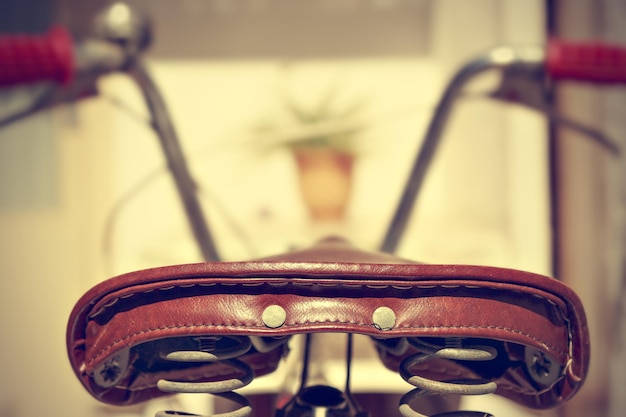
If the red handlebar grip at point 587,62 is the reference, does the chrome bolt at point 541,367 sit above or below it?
below

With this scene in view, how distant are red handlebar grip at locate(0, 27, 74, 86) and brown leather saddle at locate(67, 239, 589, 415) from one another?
1.15 ft

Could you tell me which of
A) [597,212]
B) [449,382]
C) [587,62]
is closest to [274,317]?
[449,382]

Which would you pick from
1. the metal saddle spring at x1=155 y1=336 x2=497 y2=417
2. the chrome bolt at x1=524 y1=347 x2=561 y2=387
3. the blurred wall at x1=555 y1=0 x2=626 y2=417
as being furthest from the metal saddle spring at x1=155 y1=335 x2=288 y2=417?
the blurred wall at x1=555 y1=0 x2=626 y2=417

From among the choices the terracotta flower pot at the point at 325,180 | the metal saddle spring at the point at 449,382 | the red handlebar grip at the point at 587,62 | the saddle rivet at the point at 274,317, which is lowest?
the metal saddle spring at the point at 449,382

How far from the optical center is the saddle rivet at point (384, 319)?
1.15ft

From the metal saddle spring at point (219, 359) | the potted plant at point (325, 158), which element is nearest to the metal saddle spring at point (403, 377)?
the metal saddle spring at point (219, 359)

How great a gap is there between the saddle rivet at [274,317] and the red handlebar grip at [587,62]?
0.60 metres

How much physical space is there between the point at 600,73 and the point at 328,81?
1202 mm

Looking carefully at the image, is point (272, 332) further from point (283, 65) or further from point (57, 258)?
point (283, 65)

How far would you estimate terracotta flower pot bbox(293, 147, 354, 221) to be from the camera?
138cm

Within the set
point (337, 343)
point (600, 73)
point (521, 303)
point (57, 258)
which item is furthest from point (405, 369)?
point (57, 258)

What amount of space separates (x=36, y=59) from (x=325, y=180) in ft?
3.05

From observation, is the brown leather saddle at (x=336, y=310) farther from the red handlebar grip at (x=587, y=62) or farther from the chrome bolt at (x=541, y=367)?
the red handlebar grip at (x=587, y=62)

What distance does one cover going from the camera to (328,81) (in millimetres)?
1806
